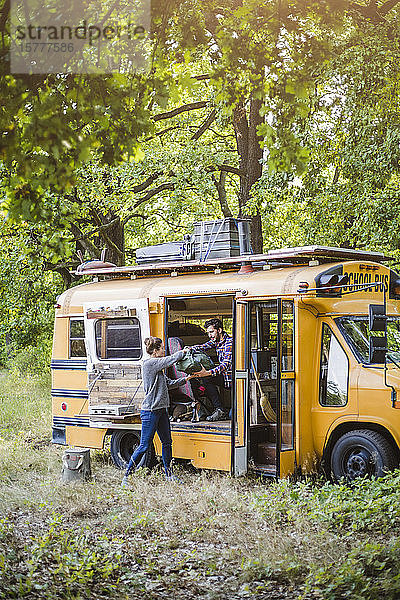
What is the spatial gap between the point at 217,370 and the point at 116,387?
66.6 inches

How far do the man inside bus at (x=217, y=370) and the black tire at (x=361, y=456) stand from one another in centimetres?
219

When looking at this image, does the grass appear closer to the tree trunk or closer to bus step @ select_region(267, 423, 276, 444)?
bus step @ select_region(267, 423, 276, 444)

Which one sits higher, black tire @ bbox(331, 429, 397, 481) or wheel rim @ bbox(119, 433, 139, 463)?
black tire @ bbox(331, 429, 397, 481)

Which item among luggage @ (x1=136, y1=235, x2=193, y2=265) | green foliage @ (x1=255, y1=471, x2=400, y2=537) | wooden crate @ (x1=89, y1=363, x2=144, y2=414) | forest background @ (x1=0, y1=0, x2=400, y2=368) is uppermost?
forest background @ (x1=0, y1=0, x2=400, y2=368)

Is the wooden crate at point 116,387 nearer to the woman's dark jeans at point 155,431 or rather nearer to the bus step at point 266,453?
the woman's dark jeans at point 155,431

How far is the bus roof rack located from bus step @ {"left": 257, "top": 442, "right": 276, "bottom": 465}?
258cm

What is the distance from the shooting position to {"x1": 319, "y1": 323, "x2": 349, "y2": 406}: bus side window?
10.7m

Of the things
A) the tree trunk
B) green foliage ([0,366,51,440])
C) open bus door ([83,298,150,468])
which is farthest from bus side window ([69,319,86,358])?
the tree trunk

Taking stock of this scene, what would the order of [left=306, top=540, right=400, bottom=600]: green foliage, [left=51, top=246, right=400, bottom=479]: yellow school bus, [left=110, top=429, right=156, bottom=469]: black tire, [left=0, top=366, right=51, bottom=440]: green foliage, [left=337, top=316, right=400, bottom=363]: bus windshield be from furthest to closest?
1. [left=0, top=366, right=51, bottom=440]: green foliage
2. [left=110, top=429, right=156, bottom=469]: black tire
3. [left=337, top=316, right=400, bottom=363]: bus windshield
4. [left=51, top=246, right=400, bottom=479]: yellow school bus
5. [left=306, top=540, right=400, bottom=600]: green foliage

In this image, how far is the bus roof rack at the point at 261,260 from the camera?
1131cm

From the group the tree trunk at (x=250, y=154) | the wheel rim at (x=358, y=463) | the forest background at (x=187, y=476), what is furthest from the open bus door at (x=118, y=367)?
the tree trunk at (x=250, y=154)

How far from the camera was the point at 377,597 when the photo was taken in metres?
6.64

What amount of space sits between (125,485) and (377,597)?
5.17 m

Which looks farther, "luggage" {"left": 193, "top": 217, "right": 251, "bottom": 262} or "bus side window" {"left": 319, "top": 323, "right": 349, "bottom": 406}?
"luggage" {"left": 193, "top": 217, "right": 251, "bottom": 262}
